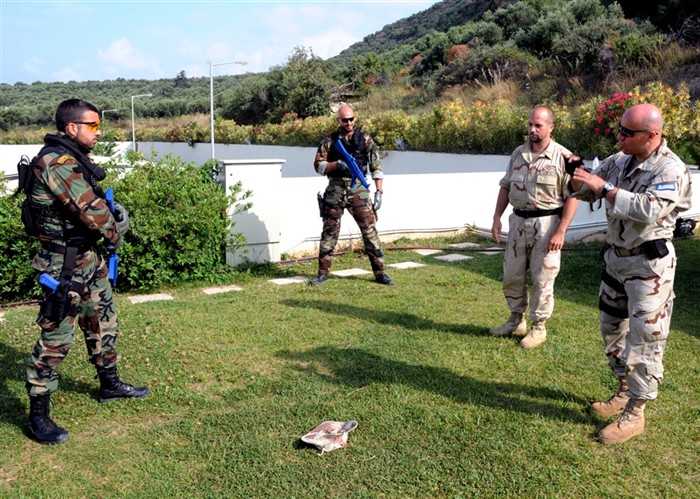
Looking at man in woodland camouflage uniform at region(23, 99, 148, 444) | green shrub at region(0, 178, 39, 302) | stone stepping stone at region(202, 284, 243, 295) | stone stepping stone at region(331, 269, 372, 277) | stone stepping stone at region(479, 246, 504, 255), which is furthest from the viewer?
stone stepping stone at region(479, 246, 504, 255)

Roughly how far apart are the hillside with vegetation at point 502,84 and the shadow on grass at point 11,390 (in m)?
10.4

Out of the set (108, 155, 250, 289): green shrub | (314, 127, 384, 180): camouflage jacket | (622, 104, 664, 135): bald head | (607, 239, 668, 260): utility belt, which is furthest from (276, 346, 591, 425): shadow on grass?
(314, 127, 384, 180): camouflage jacket

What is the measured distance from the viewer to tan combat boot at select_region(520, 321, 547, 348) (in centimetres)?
485

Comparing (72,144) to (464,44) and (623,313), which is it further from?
(464,44)

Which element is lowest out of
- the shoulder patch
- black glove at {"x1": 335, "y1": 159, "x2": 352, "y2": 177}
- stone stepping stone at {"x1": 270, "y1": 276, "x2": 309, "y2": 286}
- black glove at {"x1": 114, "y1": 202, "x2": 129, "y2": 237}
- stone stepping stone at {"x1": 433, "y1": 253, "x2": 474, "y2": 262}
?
stone stepping stone at {"x1": 270, "y1": 276, "x2": 309, "y2": 286}

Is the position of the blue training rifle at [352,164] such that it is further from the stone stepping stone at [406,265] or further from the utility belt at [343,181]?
the stone stepping stone at [406,265]

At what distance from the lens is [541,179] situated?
4703 millimetres

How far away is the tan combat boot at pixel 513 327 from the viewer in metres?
5.12

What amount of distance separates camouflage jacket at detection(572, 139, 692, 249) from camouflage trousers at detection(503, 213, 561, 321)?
1243 mm

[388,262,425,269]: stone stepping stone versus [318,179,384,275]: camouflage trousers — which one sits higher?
[318,179,384,275]: camouflage trousers

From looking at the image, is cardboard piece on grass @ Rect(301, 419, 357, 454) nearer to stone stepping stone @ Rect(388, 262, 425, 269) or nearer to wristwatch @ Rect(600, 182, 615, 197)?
wristwatch @ Rect(600, 182, 615, 197)

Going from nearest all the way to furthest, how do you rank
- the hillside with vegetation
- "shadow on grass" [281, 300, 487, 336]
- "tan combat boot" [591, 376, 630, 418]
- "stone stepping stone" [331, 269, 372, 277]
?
"tan combat boot" [591, 376, 630, 418] < "shadow on grass" [281, 300, 487, 336] < "stone stepping stone" [331, 269, 372, 277] < the hillside with vegetation

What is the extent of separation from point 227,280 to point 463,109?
10127 mm

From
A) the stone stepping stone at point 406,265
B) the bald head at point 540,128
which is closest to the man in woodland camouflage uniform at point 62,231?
the bald head at point 540,128
